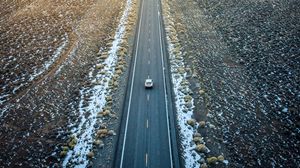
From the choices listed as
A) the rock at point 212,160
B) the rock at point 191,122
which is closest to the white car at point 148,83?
the rock at point 191,122

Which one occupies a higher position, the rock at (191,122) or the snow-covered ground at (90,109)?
the rock at (191,122)

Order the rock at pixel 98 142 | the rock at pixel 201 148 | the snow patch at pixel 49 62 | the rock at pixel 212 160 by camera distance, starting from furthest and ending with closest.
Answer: the snow patch at pixel 49 62 < the rock at pixel 98 142 < the rock at pixel 201 148 < the rock at pixel 212 160

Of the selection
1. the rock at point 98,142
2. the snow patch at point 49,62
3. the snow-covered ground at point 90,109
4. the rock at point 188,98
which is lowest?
the snow-covered ground at point 90,109

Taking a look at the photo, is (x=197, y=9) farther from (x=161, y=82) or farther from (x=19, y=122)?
(x=19, y=122)

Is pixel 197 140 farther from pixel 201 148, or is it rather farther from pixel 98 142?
pixel 98 142

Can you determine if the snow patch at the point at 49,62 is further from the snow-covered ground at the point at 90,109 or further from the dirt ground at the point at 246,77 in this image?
the dirt ground at the point at 246,77

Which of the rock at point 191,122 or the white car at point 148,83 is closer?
the rock at point 191,122

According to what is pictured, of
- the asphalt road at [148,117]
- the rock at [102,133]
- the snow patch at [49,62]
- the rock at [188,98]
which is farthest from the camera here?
the snow patch at [49,62]
